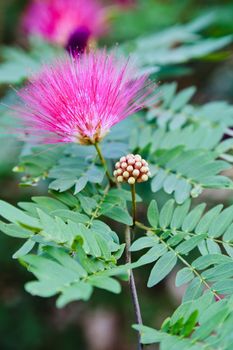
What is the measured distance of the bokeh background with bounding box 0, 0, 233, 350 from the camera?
1.79m

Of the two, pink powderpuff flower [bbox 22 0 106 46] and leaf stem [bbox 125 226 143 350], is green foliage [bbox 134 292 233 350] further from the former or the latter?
pink powderpuff flower [bbox 22 0 106 46]

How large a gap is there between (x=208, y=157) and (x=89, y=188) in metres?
0.23

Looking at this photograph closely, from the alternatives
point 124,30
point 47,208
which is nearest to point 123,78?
point 47,208

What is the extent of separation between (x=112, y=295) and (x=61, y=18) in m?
0.92

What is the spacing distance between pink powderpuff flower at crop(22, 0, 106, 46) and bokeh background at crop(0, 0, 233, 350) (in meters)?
0.07

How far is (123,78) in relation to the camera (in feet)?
2.98

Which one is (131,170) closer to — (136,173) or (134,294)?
(136,173)

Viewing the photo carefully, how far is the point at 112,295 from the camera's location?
5.88 ft

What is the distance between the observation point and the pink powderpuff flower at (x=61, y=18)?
170 cm

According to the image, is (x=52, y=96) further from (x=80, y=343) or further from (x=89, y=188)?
(x=80, y=343)

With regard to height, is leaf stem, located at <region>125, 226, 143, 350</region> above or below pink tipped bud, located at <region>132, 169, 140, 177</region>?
below

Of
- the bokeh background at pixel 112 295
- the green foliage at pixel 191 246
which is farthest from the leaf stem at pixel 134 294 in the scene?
the bokeh background at pixel 112 295

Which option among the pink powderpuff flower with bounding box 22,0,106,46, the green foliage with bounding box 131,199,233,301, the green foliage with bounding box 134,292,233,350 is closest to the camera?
the green foliage with bounding box 134,292,233,350

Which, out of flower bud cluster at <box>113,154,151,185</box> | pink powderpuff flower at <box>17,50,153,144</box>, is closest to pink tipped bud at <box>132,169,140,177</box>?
flower bud cluster at <box>113,154,151,185</box>
